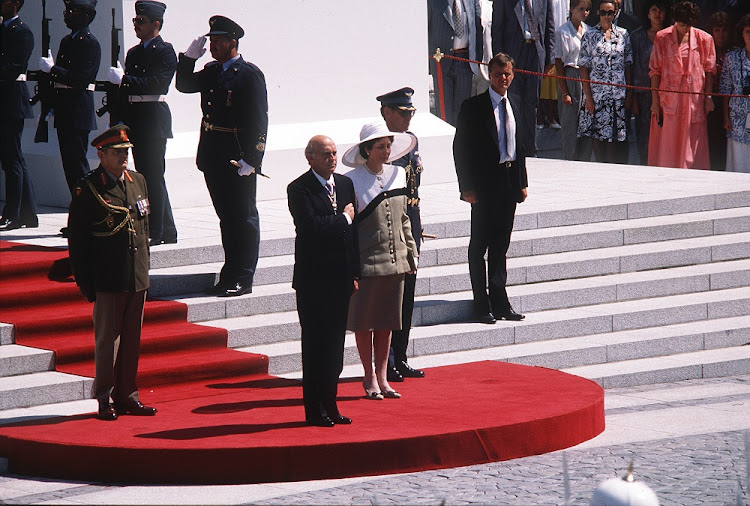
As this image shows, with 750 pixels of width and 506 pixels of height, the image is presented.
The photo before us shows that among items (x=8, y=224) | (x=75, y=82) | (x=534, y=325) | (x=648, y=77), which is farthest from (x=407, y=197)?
(x=648, y=77)

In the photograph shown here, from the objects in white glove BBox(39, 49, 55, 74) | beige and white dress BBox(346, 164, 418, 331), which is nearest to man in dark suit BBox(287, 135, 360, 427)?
beige and white dress BBox(346, 164, 418, 331)

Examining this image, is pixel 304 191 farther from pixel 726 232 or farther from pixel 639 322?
pixel 726 232

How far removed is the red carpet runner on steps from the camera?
317 inches

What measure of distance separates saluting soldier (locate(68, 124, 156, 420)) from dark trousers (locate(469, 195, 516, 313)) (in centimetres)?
322

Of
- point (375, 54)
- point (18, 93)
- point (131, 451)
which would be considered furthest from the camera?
point (375, 54)

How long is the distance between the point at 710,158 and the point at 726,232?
401 centimetres

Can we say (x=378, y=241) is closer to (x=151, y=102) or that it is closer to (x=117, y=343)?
(x=117, y=343)

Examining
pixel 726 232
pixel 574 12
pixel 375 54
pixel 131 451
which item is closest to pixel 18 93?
pixel 375 54

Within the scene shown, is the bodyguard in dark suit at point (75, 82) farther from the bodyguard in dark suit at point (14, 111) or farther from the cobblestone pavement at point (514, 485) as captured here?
the cobblestone pavement at point (514, 485)

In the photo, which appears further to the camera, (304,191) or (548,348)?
(548,348)

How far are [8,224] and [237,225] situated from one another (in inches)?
107

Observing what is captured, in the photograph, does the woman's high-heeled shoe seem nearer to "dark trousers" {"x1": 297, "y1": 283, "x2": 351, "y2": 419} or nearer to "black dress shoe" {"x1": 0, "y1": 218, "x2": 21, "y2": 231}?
"dark trousers" {"x1": 297, "y1": 283, "x2": 351, "y2": 419}

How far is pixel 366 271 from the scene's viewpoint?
9.05 metres

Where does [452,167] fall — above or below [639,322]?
above
